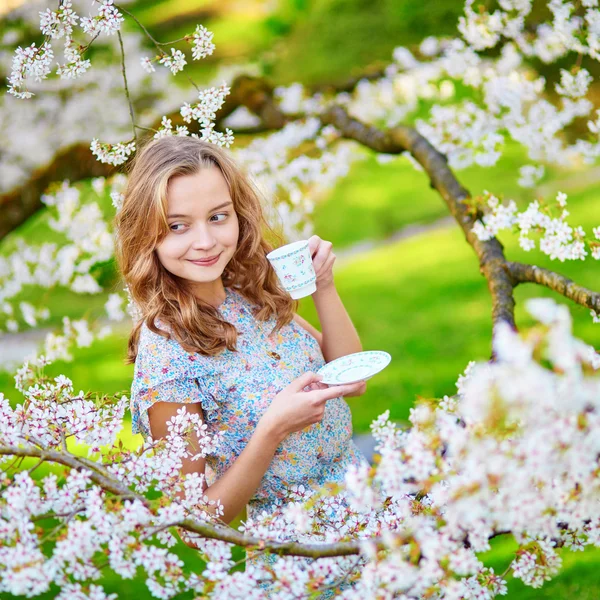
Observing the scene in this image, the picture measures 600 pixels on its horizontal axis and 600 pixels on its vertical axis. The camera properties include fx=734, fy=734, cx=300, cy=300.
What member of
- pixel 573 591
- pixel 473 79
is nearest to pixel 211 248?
pixel 573 591

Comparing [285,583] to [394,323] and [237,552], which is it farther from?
[394,323]

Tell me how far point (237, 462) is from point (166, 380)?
275 millimetres

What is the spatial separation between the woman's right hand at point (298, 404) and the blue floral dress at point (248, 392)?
0.51ft

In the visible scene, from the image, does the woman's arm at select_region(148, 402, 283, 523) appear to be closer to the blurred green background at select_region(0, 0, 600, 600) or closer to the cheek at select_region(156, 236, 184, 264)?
the cheek at select_region(156, 236, 184, 264)

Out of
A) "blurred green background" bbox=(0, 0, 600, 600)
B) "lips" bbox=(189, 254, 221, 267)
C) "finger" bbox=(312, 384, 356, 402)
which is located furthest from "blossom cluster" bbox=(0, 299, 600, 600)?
"blurred green background" bbox=(0, 0, 600, 600)

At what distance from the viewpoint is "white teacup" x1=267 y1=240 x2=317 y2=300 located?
192cm

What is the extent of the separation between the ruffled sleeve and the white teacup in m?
0.31

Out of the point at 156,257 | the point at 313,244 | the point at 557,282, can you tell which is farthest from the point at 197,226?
the point at 557,282

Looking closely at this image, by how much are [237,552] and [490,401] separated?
281 cm

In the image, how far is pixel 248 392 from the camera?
1.98 metres

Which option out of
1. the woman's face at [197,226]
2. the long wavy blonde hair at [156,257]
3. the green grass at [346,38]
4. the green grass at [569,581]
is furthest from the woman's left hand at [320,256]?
the green grass at [346,38]

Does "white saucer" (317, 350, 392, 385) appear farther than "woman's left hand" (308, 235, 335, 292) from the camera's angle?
No

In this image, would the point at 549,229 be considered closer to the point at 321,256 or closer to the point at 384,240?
the point at 321,256

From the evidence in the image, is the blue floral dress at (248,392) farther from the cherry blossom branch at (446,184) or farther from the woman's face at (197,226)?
the cherry blossom branch at (446,184)
